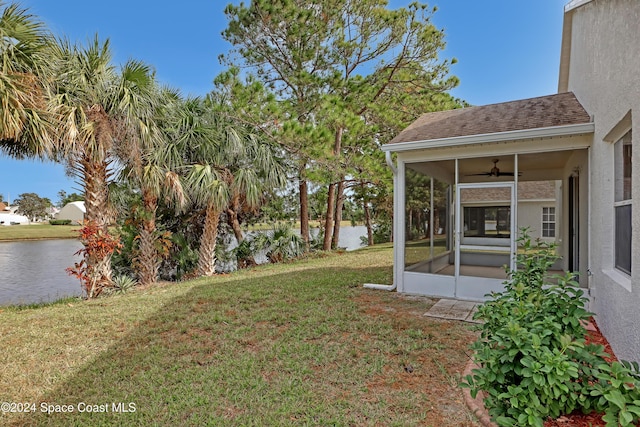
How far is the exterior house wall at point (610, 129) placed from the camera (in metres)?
3.03

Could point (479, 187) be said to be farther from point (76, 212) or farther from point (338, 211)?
point (76, 212)

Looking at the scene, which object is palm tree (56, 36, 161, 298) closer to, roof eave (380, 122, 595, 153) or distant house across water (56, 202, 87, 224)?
distant house across water (56, 202, 87, 224)

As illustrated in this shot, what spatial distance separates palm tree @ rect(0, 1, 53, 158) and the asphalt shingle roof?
21.1 feet

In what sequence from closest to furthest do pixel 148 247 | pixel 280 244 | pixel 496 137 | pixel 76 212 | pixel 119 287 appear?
pixel 496 137 → pixel 119 287 → pixel 148 247 → pixel 280 244 → pixel 76 212

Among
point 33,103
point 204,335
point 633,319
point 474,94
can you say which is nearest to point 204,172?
point 33,103

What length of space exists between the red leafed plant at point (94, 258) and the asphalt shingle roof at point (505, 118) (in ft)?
20.9

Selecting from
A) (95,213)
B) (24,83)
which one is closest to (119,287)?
(95,213)

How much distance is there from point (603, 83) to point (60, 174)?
1013cm

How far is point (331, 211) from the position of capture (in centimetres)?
1470

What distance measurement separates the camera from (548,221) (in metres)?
8.55

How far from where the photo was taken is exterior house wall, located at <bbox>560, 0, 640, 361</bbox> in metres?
3.03

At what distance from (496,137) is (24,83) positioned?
8.01 m

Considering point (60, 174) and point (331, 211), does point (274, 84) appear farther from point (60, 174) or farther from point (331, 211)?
point (60, 174)

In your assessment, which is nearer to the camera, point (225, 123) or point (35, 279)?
point (35, 279)
